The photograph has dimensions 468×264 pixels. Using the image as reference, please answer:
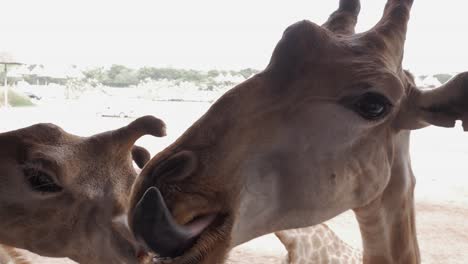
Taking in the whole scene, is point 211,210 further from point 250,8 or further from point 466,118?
point 250,8

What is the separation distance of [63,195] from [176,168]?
3.06 feet

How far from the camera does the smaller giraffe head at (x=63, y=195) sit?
5.40 ft

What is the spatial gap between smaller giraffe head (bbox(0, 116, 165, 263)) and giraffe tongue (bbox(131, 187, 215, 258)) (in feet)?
2.38

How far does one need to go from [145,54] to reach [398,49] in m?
9.03

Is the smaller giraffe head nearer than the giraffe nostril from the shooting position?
No

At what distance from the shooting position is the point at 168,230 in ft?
2.86

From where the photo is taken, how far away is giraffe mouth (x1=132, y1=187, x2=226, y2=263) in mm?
863

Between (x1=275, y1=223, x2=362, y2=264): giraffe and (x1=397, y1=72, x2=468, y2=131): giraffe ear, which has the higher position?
(x1=397, y1=72, x2=468, y2=131): giraffe ear

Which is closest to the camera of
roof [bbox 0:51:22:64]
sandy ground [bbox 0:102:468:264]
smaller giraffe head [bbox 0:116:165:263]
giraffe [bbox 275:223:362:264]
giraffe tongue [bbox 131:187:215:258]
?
giraffe tongue [bbox 131:187:215:258]

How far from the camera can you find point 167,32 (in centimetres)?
1034

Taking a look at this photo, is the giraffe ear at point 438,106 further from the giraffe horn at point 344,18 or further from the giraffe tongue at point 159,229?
the giraffe tongue at point 159,229

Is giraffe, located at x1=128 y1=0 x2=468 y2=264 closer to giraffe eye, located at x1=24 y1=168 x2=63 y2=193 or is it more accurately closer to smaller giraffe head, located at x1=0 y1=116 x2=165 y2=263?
smaller giraffe head, located at x1=0 y1=116 x2=165 y2=263

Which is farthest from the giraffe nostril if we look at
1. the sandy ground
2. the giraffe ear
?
the sandy ground

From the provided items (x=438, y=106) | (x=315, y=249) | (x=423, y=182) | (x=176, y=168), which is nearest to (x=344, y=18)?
(x=438, y=106)
